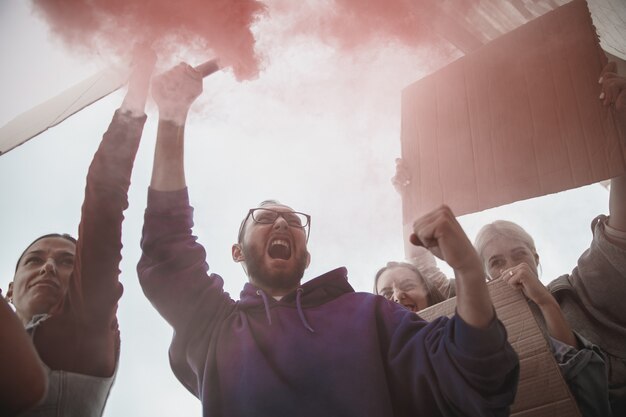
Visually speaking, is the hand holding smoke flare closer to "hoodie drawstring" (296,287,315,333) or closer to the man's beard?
the man's beard

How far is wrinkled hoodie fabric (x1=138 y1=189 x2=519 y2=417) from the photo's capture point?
1222mm

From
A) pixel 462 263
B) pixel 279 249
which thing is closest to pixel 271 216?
pixel 279 249

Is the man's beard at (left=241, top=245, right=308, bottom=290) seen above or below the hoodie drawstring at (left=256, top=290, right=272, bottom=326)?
above

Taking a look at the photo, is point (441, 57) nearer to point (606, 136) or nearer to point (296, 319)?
point (606, 136)

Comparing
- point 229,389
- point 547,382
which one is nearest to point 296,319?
point 229,389

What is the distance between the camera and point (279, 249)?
6.88 feet

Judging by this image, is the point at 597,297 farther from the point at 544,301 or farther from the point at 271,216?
the point at 271,216

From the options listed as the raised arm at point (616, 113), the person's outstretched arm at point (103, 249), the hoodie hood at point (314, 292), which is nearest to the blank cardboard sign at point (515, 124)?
the raised arm at point (616, 113)

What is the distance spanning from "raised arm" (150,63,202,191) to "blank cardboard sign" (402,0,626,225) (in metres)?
1.25

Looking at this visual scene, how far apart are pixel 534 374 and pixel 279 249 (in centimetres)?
120

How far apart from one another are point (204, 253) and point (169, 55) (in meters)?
1.27

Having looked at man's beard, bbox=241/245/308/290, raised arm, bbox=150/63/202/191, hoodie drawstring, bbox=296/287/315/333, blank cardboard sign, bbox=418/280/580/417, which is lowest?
blank cardboard sign, bbox=418/280/580/417

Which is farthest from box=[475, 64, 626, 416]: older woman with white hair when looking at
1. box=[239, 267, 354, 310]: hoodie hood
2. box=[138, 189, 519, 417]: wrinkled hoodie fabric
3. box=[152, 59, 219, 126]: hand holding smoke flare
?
box=[152, 59, 219, 126]: hand holding smoke flare

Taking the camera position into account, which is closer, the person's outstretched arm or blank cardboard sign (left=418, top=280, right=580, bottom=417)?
blank cardboard sign (left=418, top=280, right=580, bottom=417)
